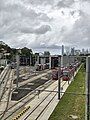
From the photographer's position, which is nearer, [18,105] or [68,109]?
[68,109]

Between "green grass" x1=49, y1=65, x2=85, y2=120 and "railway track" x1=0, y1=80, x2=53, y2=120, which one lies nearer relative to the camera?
"railway track" x1=0, y1=80, x2=53, y2=120

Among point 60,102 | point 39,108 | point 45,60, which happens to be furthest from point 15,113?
point 60,102

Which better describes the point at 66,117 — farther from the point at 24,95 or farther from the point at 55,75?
the point at 24,95

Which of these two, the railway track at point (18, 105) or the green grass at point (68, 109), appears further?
the green grass at point (68, 109)

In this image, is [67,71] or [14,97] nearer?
[67,71]

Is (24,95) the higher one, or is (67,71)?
(67,71)

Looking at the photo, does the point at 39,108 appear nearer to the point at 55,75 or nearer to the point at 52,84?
the point at 55,75

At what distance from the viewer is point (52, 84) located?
951 inches

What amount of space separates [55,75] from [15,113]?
13.0 feet

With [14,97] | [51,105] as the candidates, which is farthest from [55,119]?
[14,97]

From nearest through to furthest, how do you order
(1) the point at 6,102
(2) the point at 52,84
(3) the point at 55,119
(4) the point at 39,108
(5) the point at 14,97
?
(3) the point at 55,119 < (4) the point at 39,108 < (1) the point at 6,102 < (5) the point at 14,97 < (2) the point at 52,84

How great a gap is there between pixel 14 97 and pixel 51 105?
3.14 m

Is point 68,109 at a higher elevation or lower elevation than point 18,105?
lower

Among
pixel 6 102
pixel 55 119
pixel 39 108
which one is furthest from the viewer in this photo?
pixel 6 102
